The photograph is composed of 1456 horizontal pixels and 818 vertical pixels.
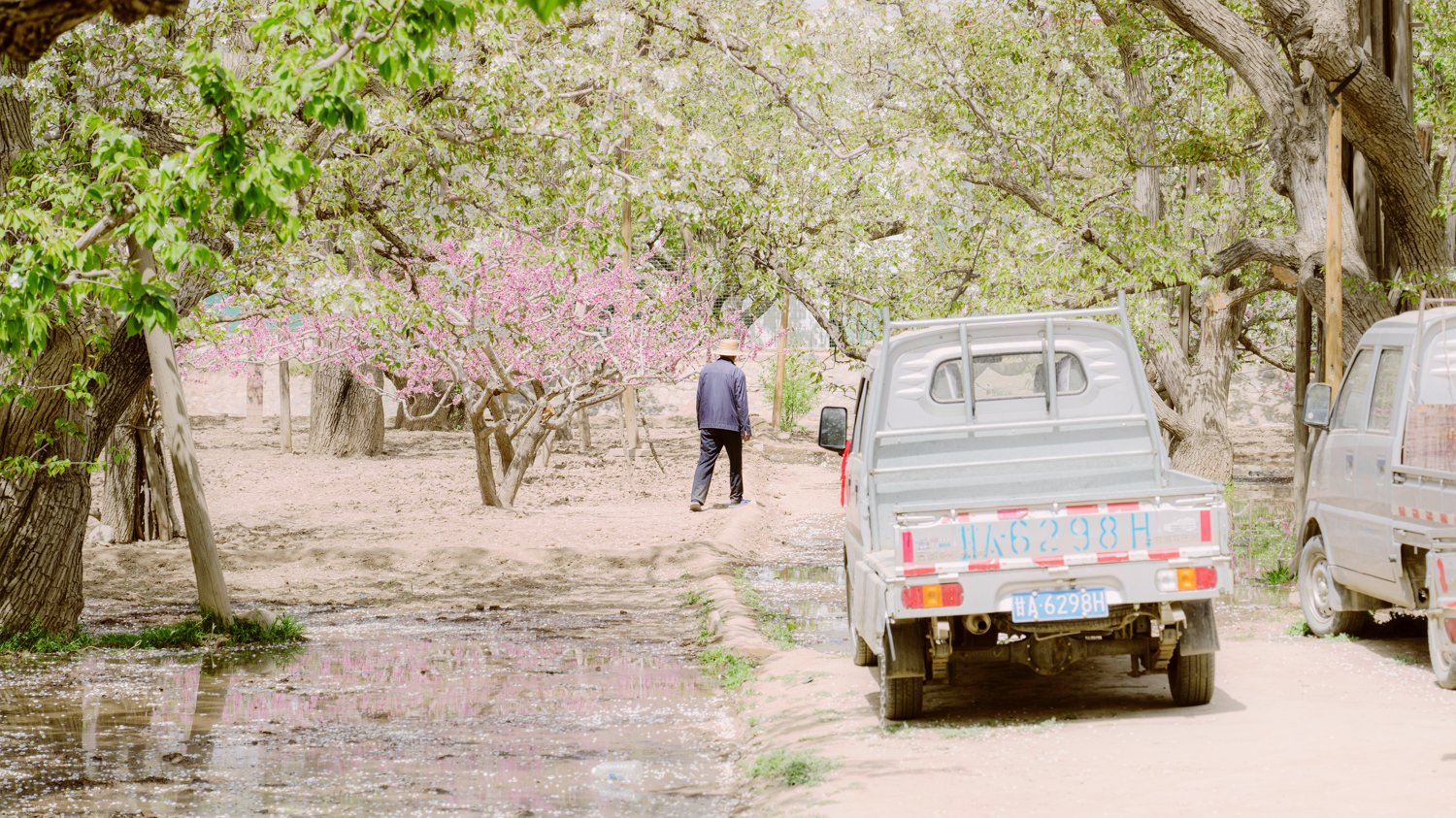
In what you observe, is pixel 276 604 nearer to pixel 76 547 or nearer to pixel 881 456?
pixel 76 547

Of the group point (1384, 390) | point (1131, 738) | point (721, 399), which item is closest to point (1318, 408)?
point (1384, 390)

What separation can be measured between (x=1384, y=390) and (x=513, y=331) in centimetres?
942

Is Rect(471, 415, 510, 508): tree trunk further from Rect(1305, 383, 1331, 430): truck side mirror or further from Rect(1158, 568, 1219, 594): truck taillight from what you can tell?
Rect(1158, 568, 1219, 594): truck taillight

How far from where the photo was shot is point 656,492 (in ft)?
71.9

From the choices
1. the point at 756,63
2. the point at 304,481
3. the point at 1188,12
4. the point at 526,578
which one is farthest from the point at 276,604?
the point at 304,481

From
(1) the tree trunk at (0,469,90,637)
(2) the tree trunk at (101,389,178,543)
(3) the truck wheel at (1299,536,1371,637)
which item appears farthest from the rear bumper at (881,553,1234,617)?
(2) the tree trunk at (101,389,178,543)

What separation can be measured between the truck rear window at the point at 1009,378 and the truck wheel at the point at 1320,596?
2.21 m

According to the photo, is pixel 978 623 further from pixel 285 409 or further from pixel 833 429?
pixel 285 409

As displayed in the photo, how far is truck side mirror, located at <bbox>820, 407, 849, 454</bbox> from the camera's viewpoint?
33.4ft

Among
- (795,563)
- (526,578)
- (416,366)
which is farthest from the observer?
(416,366)

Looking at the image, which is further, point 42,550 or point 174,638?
point 174,638

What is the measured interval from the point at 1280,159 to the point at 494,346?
8487mm

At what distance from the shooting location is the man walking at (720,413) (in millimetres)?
18672

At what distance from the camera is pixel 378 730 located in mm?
8383
